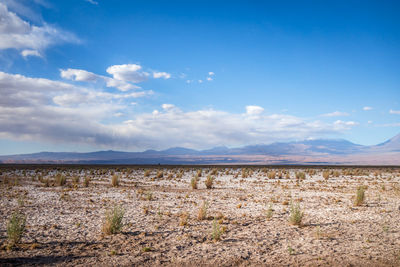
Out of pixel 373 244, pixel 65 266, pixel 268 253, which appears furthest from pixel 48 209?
pixel 373 244

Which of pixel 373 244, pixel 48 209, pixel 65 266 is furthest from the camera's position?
pixel 48 209

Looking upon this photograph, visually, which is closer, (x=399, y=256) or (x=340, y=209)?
(x=399, y=256)

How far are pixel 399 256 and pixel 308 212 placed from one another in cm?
560

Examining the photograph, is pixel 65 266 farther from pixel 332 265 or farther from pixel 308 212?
pixel 308 212

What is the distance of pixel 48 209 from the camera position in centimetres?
1327

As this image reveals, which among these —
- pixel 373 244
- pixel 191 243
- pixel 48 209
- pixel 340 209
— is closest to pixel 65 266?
pixel 191 243

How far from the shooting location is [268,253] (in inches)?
310

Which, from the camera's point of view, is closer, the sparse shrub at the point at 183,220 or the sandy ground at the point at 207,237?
the sandy ground at the point at 207,237

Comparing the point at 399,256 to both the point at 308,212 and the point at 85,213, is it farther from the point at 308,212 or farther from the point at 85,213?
the point at 85,213

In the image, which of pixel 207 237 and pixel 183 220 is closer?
pixel 207 237

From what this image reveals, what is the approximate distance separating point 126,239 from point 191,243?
194 cm

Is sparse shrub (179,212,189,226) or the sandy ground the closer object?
the sandy ground

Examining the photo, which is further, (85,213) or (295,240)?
(85,213)

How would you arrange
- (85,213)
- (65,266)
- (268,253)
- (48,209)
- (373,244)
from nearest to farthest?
1. (65,266)
2. (268,253)
3. (373,244)
4. (85,213)
5. (48,209)
